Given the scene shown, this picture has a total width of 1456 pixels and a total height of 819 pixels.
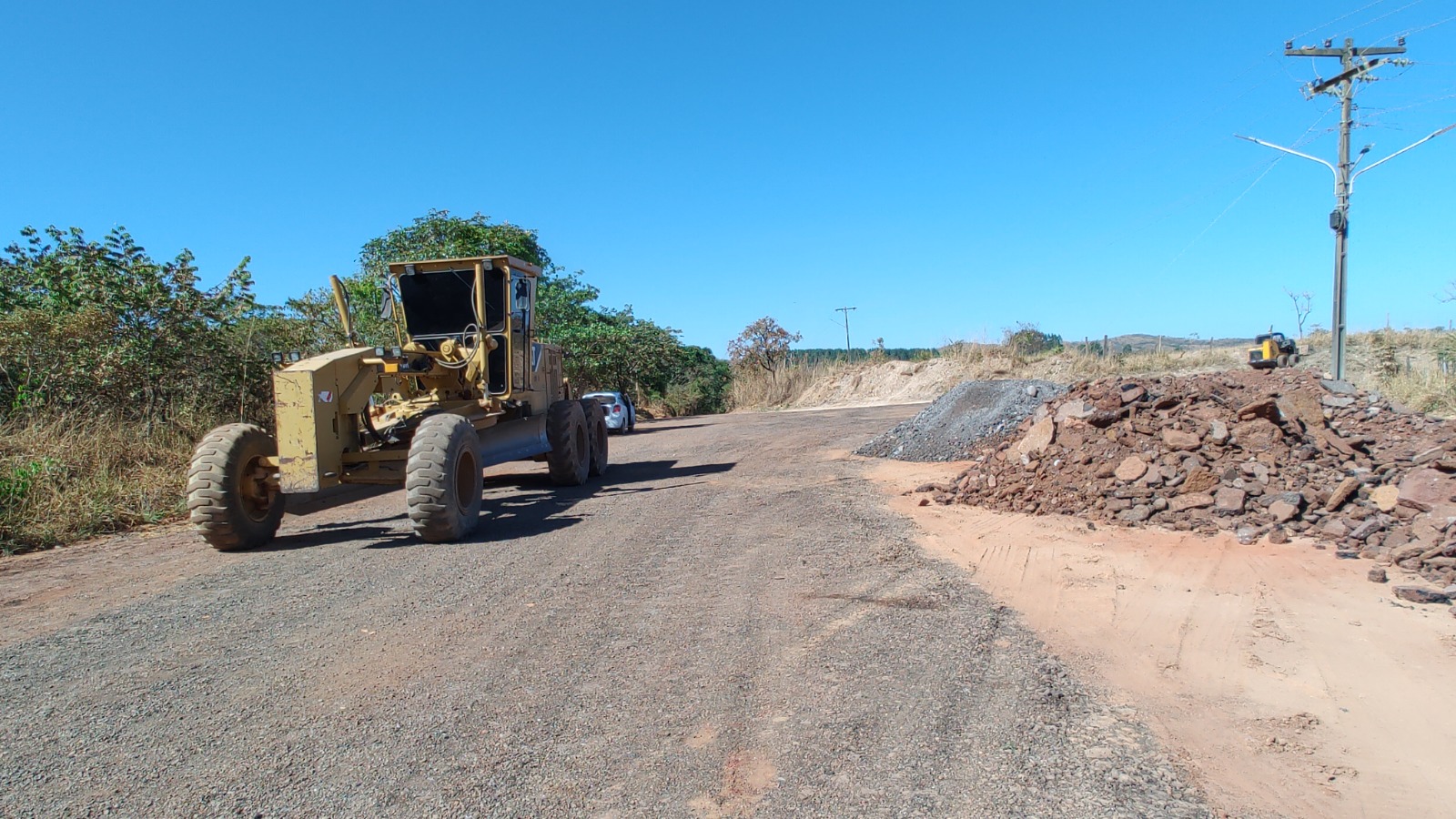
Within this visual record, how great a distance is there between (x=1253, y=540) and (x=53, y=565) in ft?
33.8

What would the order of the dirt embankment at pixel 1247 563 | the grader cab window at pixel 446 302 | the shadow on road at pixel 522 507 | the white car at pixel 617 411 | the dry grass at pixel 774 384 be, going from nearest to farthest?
the dirt embankment at pixel 1247 563, the shadow on road at pixel 522 507, the grader cab window at pixel 446 302, the white car at pixel 617 411, the dry grass at pixel 774 384

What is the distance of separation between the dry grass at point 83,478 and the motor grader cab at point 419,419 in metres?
2.30

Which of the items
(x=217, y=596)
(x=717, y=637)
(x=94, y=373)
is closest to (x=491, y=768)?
(x=717, y=637)

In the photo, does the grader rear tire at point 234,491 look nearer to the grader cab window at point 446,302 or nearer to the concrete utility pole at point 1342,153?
the grader cab window at point 446,302

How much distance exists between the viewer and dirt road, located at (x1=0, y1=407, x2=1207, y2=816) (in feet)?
10.2

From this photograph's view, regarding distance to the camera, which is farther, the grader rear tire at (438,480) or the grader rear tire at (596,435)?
the grader rear tire at (596,435)

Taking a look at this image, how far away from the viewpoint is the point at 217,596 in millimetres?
5898

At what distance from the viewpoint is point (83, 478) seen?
375 inches

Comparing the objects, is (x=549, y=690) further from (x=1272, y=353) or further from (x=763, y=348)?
(x=763, y=348)

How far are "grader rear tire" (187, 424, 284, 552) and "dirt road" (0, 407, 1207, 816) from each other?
24 cm

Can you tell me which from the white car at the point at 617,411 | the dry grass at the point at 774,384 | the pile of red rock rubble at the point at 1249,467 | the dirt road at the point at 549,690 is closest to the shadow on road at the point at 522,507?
the dirt road at the point at 549,690

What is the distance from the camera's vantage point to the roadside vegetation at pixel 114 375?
895cm

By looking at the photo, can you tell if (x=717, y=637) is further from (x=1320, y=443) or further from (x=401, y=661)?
(x=1320, y=443)

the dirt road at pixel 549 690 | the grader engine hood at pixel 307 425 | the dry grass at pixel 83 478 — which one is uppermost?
the grader engine hood at pixel 307 425
